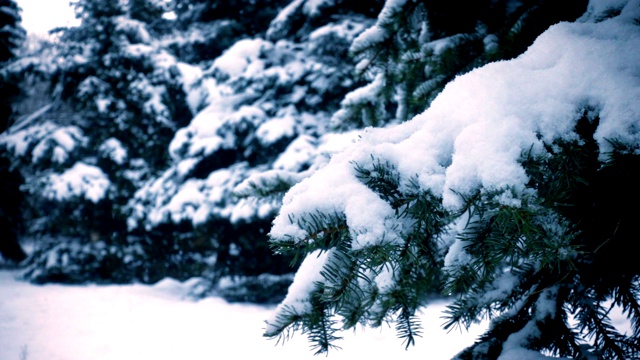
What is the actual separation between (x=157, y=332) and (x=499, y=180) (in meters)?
4.33

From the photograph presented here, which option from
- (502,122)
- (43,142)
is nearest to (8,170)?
(43,142)

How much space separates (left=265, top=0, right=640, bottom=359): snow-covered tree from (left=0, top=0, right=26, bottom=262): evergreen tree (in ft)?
31.7

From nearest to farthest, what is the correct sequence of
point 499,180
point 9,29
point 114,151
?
point 499,180, point 114,151, point 9,29

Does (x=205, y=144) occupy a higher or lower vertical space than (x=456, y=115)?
lower

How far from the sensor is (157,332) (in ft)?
12.3

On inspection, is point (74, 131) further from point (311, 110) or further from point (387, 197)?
point (387, 197)

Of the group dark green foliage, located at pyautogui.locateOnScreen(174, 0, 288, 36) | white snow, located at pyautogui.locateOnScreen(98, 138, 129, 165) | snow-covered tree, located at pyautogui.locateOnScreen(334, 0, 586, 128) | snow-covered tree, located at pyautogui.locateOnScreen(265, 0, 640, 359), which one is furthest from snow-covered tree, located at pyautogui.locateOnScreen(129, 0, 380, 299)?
snow-covered tree, located at pyautogui.locateOnScreen(265, 0, 640, 359)

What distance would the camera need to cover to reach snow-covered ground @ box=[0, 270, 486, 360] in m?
3.18

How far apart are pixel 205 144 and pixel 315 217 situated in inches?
192

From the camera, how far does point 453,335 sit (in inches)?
133

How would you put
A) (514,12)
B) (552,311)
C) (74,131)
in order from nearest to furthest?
(552,311), (514,12), (74,131)

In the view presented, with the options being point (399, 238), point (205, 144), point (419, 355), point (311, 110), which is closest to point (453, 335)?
point (419, 355)

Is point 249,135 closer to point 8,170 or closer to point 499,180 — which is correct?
point 499,180

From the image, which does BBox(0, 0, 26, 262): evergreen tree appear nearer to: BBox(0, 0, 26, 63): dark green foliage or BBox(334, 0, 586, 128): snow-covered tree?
BBox(0, 0, 26, 63): dark green foliage
